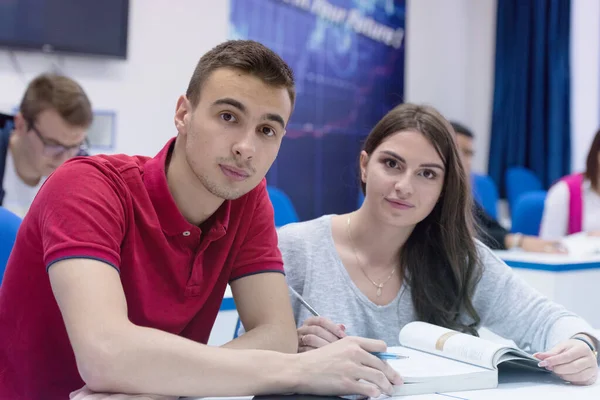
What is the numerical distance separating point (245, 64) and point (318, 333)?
577mm

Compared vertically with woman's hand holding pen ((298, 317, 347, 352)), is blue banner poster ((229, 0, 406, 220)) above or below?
above

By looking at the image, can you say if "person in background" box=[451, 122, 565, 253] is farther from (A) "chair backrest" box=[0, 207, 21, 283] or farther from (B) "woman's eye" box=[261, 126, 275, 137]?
(A) "chair backrest" box=[0, 207, 21, 283]

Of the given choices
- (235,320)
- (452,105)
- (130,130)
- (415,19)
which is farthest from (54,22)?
(452,105)

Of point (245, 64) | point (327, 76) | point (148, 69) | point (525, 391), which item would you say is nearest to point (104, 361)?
point (245, 64)

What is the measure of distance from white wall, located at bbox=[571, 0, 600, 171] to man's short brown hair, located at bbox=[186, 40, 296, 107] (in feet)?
16.9

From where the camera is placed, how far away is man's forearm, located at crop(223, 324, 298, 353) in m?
1.35

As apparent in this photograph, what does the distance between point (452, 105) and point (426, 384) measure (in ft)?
18.2

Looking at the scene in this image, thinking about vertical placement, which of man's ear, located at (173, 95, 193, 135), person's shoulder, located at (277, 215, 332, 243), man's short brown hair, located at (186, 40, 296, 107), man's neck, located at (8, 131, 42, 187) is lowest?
person's shoulder, located at (277, 215, 332, 243)

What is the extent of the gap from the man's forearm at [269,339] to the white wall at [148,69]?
8.30 feet

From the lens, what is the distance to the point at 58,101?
108 inches

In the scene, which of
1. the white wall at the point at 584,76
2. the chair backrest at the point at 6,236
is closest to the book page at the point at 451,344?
the chair backrest at the point at 6,236

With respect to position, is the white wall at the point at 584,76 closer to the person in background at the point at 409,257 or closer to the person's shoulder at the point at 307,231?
the person in background at the point at 409,257

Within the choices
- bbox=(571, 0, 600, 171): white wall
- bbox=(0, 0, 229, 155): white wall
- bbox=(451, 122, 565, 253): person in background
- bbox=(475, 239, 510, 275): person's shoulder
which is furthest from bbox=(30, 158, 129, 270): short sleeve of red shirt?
bbox=(571, 0, 600, 171): white wall

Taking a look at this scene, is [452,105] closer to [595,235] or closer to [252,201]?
[595,235]
